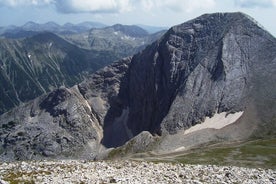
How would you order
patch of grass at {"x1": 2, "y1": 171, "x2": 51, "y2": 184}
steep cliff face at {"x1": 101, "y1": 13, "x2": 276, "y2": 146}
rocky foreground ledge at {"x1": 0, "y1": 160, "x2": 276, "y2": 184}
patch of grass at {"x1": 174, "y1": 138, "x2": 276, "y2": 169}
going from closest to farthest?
1. patch of grass at {"x1": 2, "y1": 171, "x2": 51, "y2": 184}
2. rocky foreground ledge at {"x1": 0, "y1": 160, "x2": 276, "y2": 184}
3. patch of grass at {"x1": 174, "y1": 138, "x2": 276, "y2": 169}
4. steep cliff face at {"x1": 101, "y1": 13, "x2": 276, "y2": 146}

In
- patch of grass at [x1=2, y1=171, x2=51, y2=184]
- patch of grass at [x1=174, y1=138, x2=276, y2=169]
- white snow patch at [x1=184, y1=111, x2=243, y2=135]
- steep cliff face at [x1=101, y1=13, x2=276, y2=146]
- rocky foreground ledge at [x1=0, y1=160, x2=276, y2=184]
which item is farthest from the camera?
steep cliff face at [x1=101, y1=13, x2=276, y2=146]

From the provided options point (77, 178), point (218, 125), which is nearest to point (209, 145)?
point (218, 125)

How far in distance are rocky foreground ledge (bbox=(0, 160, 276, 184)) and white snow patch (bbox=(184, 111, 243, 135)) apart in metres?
110

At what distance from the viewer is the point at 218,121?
162 m

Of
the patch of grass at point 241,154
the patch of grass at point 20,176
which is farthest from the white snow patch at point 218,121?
the patch of grass at point 20,176

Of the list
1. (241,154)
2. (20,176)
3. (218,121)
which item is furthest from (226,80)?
(20,176)

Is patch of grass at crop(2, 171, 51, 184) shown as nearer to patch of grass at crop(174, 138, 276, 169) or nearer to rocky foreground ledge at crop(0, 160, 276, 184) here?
rocky foreground ledge at crop(0, 160, 276, 184)

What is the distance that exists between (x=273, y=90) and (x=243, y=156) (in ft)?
204

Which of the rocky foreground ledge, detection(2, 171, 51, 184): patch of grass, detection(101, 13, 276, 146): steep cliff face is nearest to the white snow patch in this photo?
detection(101, 13, 276, 146): steep cliff face

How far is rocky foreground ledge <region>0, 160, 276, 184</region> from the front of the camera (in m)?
41.6

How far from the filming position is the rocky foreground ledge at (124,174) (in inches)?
1638

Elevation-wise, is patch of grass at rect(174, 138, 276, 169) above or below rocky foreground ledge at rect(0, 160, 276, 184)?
below

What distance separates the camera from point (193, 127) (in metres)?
164

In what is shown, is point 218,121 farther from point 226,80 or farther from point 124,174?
point 124,174
